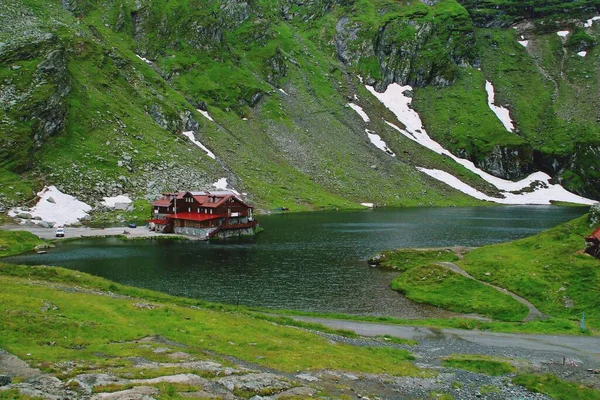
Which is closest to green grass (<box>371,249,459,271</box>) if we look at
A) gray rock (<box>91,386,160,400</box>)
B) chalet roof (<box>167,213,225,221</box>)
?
chalet roof (<box>167,213,225,221</box>)

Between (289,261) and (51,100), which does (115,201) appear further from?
(289,261)

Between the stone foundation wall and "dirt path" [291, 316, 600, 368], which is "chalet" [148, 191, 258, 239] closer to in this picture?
the stone foundation wall

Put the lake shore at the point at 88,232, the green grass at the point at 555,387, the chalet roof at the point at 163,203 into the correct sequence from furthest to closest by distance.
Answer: the chalet roof at the point at 163,203 → the lake shore at the point at 88,232 → the green grass at the point at 555,387

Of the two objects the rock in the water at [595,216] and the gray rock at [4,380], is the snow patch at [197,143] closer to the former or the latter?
the rock in the water at [595,216]

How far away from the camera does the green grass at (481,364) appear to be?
28000mm

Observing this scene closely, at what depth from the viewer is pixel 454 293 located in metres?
53.4

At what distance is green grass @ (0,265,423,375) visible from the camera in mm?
23281

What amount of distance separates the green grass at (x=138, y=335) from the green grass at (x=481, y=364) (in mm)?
2904

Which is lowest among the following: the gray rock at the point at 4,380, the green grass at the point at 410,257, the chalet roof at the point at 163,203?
the green grass at the point at 410,257

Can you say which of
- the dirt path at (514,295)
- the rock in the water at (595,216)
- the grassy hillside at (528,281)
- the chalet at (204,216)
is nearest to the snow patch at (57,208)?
the chalet at (204,216)

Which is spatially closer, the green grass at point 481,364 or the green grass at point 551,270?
the green grass at point 481,364

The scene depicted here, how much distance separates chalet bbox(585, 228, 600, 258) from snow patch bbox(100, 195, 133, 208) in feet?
360

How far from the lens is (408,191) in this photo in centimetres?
19125

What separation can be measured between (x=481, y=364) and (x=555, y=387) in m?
4.48
